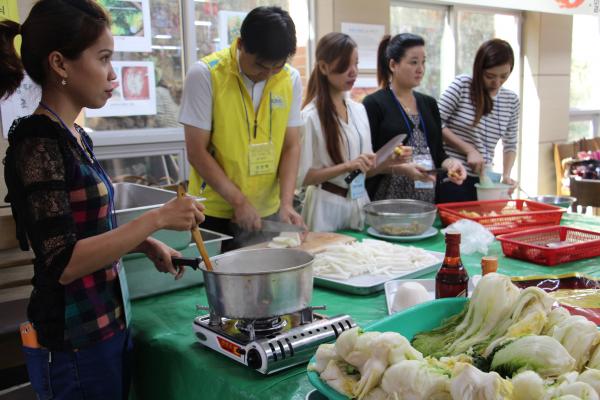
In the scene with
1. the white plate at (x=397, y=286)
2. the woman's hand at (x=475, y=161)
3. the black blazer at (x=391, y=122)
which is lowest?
the white plate at (x=397, y=286)

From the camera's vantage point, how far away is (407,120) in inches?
114

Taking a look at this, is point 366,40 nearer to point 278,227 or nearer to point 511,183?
point 511,183

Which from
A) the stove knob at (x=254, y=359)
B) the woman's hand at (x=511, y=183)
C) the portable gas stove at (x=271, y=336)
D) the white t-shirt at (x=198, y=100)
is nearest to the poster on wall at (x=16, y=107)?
the white t-shirt at (x=198, y=100)

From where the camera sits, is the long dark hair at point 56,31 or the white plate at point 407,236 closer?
the long dark hair at point 56,31

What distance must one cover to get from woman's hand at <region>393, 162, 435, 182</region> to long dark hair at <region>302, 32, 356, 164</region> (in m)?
0.31

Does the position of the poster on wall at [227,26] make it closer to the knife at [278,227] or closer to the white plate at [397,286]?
the knife at [278,227]

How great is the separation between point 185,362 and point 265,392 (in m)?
0.29

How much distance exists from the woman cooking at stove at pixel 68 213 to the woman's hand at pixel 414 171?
1.58 metres

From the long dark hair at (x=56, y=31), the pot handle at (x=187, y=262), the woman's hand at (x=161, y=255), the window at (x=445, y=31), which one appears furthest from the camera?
the window at (x=445, y=31)

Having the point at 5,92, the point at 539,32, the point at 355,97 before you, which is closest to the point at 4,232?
the point at 5,92

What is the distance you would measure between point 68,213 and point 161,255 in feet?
1.14

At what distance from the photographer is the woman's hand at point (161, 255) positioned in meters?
1.45

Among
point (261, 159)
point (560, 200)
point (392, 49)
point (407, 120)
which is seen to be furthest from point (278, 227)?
point (560, 200)

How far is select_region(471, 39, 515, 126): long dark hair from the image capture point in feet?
10.3
